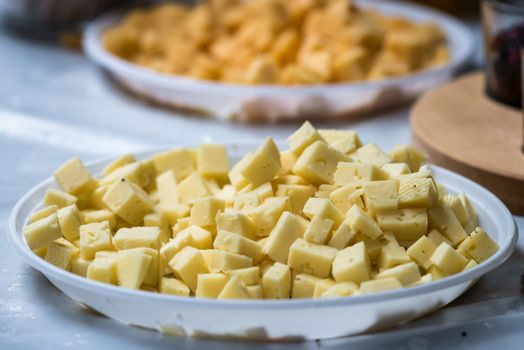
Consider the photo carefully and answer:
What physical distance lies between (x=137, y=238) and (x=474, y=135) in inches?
22.5

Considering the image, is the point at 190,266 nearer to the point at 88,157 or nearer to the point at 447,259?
the point at 447,259

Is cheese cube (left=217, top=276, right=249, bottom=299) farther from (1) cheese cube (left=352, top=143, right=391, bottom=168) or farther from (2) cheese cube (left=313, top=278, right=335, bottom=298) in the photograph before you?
(1) cheese cube (left=352, top=143, right=391, bottom=168)

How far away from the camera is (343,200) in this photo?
2.72 ft

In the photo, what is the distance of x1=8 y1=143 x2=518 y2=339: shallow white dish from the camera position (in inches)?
27.4

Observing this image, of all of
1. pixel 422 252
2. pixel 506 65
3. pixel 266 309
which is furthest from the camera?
pixel 506 65

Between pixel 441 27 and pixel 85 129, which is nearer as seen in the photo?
pixel 85 129

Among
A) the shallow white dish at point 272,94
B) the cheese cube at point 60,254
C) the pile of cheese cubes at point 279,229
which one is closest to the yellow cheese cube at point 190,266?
the pile of cheese cubes at point 279,229

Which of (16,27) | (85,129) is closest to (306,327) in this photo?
(85,129)

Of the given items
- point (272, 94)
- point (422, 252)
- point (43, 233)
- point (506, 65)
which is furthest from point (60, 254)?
point (506, 65)

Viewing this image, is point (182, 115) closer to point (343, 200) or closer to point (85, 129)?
point (85, 129)

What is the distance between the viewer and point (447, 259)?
782 mm

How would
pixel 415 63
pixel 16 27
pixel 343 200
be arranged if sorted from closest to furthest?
1. pixel 343 200
2. pixel 415 63
3. pixel 16 27

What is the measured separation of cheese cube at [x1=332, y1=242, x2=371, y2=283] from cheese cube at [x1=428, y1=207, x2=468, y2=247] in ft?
0.34

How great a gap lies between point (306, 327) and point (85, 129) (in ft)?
2.46
